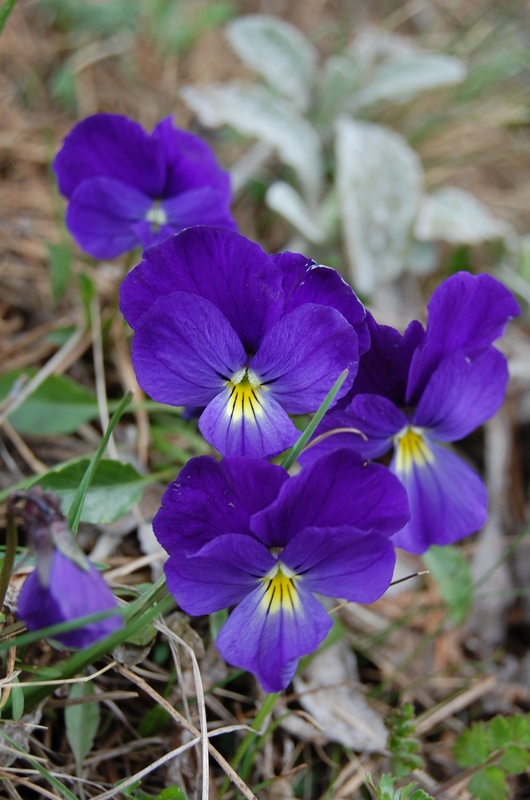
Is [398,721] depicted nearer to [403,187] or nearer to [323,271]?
[323,271]

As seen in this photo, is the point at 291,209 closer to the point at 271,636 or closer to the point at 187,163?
the point at 187,163

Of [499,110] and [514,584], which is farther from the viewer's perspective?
[499,110]

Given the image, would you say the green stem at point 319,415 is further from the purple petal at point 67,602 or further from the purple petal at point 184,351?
the purple petal at point 67,602

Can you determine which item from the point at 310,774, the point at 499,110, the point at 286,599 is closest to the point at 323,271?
the point at 286,599

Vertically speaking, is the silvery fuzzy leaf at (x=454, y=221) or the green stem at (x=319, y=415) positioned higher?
the green stem at (x=319, y=415)

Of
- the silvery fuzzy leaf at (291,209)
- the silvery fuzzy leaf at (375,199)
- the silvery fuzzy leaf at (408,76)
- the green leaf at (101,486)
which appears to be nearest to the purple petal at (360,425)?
the green leaf at (101,486)

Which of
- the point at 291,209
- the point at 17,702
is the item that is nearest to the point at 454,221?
the point at 291,209
